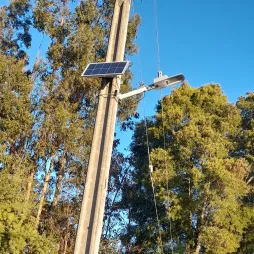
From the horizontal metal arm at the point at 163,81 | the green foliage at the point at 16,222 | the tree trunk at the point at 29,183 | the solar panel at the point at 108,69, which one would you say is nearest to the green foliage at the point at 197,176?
the tree trunk at the point at 29,183

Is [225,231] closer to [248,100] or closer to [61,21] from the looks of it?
[248,100]

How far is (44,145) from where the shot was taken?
14070 millimetres

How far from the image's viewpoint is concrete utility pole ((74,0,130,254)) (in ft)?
13.5

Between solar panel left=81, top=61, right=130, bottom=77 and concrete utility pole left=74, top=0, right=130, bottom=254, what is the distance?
0.14 m

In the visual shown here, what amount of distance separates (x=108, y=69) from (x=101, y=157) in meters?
1.05

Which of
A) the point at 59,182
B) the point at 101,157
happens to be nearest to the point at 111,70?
the point at 101,157

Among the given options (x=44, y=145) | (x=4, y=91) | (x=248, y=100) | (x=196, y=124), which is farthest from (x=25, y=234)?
(x=248, y=100)

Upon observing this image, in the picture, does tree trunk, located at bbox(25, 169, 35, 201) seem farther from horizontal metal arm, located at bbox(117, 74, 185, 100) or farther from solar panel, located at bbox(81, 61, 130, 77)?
horizontal metal arm, located at bbox(117, 74, 185, 100)

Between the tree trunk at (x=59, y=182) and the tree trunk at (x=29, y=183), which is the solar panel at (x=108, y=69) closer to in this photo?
the tree trunk at (x=29, y=183)

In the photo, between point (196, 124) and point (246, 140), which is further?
point (246, 140)

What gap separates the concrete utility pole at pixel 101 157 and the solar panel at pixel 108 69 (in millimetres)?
138

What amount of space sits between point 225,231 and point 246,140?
5.25 metres

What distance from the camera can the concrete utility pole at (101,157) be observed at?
4.12 m

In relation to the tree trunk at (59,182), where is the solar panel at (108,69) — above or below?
below
